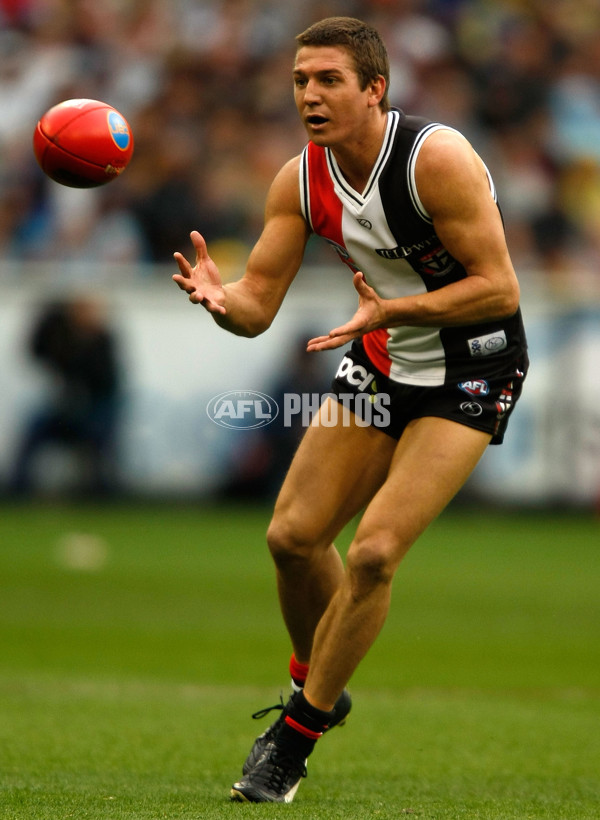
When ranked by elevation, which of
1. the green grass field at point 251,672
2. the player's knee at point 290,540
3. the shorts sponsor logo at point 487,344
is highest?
the shorts sponsor logo at point 487,344

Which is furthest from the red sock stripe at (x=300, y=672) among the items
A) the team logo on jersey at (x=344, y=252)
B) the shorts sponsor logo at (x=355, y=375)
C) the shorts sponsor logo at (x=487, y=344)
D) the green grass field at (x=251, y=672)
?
the team logo on jersey at (x=344, y=252)

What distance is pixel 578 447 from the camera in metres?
14.7

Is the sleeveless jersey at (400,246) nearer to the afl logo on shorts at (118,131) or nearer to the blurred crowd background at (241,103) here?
the afl logo on shorts at (118,131)

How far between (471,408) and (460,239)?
26.3 inches

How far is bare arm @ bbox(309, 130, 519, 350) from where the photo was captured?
4.89 meters

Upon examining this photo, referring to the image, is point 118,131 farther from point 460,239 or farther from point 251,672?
point 251,672

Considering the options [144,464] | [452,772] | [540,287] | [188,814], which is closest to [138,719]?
[452,772]

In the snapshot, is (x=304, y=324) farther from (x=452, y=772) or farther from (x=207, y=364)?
(x=452, y=772)

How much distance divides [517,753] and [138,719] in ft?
6.32

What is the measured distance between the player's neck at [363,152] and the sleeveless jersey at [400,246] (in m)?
0.03

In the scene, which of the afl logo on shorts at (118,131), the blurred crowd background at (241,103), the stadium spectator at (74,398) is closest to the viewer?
the afl logo on shorts at (118,131)

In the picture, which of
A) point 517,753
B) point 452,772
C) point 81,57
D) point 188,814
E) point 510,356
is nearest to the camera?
point 188,814

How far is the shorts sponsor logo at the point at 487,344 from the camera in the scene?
5.23m

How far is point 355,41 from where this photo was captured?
5012mm
